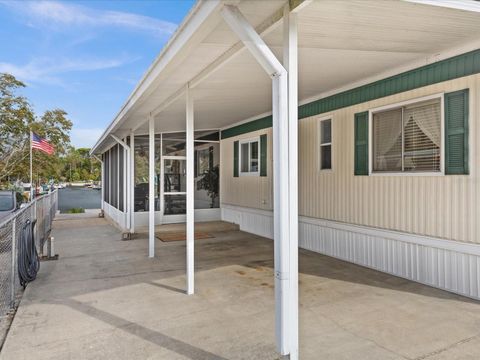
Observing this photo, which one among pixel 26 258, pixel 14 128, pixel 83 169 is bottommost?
pixel 26 258

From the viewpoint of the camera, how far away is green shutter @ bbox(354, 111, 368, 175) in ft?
18.5

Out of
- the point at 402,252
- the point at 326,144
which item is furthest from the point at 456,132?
the point at 326,144

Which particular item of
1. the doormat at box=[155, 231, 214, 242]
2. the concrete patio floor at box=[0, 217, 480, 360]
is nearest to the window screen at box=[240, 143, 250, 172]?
the doormat at box=[155, 231, 214, 242]

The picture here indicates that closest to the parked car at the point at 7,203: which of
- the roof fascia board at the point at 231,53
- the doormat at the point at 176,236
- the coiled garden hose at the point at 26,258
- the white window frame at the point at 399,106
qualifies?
the coiled garden hose at the point at 26,258

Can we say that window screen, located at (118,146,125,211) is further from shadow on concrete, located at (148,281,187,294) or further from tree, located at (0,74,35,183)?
tree, located at (0,74,35,183)

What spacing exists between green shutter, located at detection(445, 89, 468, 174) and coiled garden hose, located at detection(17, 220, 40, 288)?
5804 millimetres

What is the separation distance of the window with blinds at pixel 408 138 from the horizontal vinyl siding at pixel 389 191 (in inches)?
6.8

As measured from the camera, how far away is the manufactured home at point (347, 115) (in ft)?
8.55

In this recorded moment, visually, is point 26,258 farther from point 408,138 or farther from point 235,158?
point 235,158

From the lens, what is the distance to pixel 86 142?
7088 centimetres

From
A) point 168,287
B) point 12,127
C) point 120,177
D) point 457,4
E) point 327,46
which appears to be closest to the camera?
point 457,4

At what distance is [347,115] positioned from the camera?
5.98 m

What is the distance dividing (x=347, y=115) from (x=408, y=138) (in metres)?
1.25

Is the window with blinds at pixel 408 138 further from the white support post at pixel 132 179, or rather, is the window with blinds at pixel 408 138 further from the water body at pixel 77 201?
the water body at pixel 77 201
